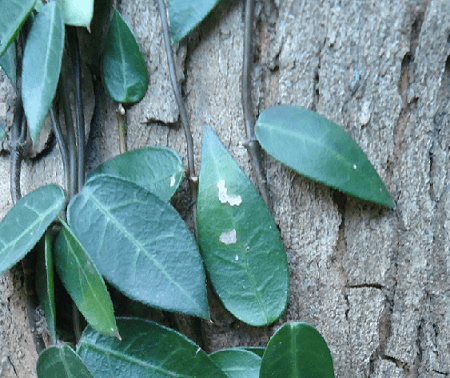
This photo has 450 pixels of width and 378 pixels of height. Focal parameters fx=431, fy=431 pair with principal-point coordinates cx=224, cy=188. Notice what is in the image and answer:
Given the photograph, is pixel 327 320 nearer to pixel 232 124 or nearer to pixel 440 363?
pixel 440 363

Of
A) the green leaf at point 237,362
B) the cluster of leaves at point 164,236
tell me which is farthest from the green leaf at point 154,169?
the green leaf at point 237,362

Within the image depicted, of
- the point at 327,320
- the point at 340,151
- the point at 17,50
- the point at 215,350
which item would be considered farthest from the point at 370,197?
the point at 17,50

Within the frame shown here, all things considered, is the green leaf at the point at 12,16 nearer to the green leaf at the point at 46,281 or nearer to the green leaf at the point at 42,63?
the green leaf at the point at 42,63

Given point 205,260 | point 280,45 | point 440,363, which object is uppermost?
point 280,45

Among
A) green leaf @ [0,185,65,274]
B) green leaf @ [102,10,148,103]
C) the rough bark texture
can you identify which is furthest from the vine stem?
green leaf @ [0,185,65,274]

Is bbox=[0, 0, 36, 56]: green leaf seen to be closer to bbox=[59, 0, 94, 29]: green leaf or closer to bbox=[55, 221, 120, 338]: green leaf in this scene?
bbox=[59, 0, 94, 29]: green leaf

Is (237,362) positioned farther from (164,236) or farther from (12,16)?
(12,16)
